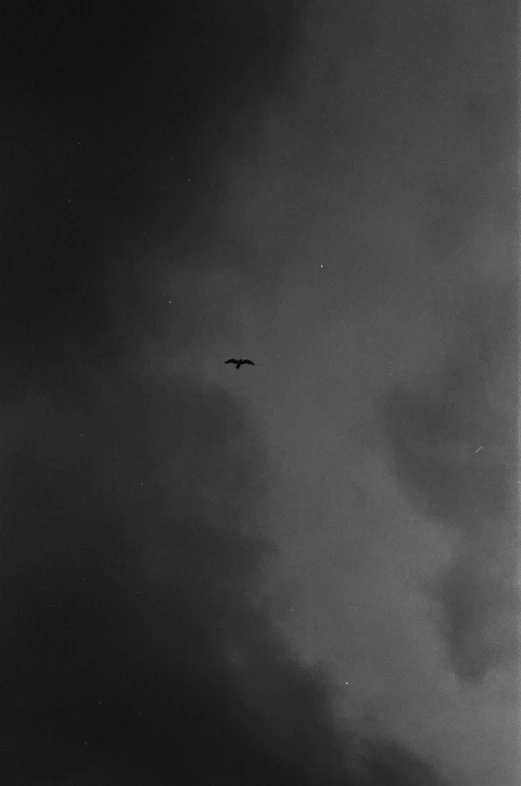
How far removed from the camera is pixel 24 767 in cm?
18388

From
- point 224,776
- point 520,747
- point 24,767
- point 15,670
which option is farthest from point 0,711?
point 520,747

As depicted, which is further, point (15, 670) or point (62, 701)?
point (62, 701)

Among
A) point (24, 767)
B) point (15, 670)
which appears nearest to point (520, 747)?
point (15, 670)

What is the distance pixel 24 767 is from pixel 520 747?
190 metres

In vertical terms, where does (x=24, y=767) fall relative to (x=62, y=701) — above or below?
below

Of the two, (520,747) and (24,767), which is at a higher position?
(520,747)

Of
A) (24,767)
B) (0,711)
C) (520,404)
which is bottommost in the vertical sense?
(24,767)

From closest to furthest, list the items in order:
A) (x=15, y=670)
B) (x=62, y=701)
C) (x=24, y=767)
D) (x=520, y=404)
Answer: (x=520, y=404)
(x=15, y=670)
(x=24, y=767)
(x=62, y=701)

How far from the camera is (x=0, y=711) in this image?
627 ft

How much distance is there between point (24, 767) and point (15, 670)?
45476mm

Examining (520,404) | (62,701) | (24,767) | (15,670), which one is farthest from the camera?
(62,701)

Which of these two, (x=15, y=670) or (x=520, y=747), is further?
(x=15, y=670)

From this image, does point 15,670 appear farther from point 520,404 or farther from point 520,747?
point 520,404

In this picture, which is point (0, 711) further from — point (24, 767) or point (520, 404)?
point (520, 404)
